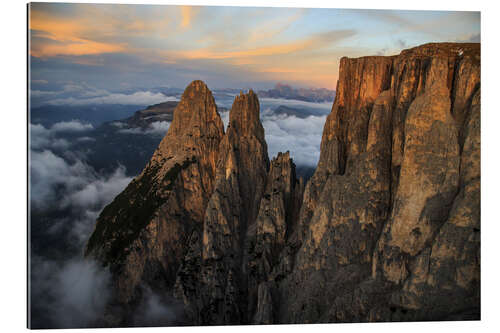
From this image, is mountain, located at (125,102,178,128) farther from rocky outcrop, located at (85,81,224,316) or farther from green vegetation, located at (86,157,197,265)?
green vegetation, located at (86,157,197,265)

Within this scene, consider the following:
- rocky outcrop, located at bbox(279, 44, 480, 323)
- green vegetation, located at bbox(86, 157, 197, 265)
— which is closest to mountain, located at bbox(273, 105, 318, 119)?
rocky outcrop, located at bbox(279, 44, 480, 323)

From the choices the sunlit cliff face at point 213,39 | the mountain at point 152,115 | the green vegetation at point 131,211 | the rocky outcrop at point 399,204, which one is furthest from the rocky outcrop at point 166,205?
the rocky outcrop at point 399,204

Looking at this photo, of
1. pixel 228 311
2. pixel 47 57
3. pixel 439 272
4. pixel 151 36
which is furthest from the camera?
pixel 228 311

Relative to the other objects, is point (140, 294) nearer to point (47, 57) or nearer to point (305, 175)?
point (305, 175)

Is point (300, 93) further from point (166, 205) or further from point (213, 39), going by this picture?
point (166, 205)
